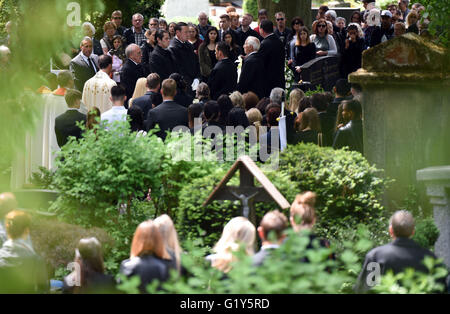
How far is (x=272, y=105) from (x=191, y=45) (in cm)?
603

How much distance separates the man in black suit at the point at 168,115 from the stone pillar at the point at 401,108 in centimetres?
236

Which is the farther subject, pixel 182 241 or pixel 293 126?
pixel 293 126

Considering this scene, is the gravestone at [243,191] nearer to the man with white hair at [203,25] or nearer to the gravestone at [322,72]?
the gravestone at [322,72]

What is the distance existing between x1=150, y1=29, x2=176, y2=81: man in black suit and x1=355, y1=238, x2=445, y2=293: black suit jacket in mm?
10194

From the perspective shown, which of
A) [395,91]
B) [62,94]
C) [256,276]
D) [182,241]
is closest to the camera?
[256,276]

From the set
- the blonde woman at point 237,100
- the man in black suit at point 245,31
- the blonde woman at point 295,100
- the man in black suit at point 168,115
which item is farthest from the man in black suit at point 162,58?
the man in black suit at point 168,115

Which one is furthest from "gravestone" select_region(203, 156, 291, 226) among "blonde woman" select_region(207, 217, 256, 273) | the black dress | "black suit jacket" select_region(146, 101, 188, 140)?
the black dress

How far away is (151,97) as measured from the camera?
45.7 ft

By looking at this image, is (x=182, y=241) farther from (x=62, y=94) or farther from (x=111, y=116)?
(x=62, y=94)

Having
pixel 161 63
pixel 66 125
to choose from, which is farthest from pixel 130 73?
pixel 66 125

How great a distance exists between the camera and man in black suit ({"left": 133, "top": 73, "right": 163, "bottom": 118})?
1388cm

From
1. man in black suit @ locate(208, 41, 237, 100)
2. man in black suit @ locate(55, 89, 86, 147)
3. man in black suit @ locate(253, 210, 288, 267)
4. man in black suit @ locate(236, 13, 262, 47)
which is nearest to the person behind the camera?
man in black suit @ locate(253, 210, 288, 267)

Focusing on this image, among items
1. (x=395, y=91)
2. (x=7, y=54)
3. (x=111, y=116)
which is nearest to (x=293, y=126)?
(x=395, y=91)

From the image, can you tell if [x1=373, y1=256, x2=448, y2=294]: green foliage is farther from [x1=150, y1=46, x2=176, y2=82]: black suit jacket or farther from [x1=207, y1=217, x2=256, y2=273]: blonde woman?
[x1=150, y1=46, x2=176, y2=82]: black suit jacket
